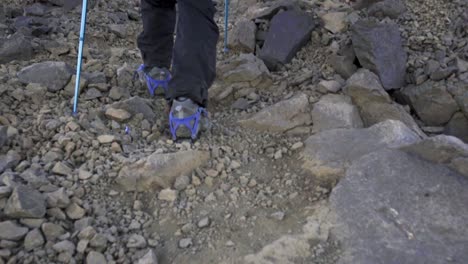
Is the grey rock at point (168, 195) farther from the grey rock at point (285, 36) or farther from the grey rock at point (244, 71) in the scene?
the grey rock at point (285, 36)

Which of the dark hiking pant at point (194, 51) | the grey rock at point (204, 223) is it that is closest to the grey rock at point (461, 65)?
the dark hiking pant at point (194, 51)

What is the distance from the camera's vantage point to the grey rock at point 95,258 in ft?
7.26

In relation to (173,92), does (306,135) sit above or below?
below

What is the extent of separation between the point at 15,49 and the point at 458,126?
3.47m

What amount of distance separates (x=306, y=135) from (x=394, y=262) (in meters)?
1.26

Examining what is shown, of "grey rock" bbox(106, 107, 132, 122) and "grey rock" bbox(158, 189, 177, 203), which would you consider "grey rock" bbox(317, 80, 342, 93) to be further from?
"grey rock" bbox(158, 189, 177, 203)

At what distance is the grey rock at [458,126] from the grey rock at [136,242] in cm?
244

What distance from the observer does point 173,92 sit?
9.82ft

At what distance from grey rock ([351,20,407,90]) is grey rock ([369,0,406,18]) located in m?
0.48

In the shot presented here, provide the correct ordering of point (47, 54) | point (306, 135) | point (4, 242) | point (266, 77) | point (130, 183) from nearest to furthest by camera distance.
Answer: point (4, 242), point (130, 183), point (306, 135), point (266, 77), point (47, 54)

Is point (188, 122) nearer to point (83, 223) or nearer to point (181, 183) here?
point (181, 183)

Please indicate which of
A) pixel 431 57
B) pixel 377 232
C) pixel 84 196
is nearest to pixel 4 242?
pixel 84 196

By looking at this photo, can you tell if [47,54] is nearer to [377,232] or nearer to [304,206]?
[304,206]

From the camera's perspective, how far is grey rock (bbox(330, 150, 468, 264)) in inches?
89.0
